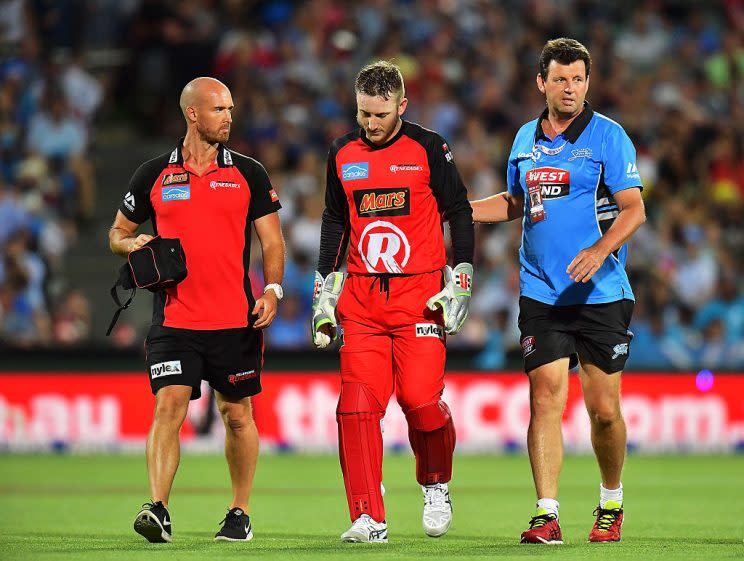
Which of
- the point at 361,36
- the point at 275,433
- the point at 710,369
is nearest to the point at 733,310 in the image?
the point at 710,369

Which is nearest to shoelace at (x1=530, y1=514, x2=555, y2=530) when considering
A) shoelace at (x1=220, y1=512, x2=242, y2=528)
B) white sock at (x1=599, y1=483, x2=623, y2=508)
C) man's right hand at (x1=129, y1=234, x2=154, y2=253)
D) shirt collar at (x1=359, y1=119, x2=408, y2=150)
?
white sock at (x1=599, y1=483, x2=623, y2=508)

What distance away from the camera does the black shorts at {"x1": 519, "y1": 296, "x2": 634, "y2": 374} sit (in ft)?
28.3

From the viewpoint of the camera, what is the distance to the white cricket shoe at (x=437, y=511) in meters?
8.62

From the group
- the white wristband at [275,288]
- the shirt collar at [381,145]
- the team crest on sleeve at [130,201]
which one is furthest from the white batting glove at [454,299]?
the team crest on sleeve at [130,201]

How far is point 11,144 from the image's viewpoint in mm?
20344

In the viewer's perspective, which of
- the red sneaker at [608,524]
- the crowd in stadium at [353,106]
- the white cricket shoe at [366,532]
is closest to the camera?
the white cricket shoe at [366,532]

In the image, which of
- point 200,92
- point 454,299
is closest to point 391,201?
point 454,299

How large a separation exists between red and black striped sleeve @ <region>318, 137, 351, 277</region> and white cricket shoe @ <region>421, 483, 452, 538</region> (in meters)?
1.46

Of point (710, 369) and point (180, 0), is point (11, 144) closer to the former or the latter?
point (180, 0)

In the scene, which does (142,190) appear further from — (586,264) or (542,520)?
(542,520)

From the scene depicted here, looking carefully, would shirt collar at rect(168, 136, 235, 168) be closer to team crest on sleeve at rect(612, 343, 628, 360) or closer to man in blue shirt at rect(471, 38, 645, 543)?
man in blue shirt at rect(471, 38, 645, 543)

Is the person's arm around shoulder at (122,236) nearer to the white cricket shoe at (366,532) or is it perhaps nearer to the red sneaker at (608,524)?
the white cricket shoe at (366,532)

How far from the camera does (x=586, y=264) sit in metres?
8.20

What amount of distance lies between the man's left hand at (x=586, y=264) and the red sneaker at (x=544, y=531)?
1369 millimetres
